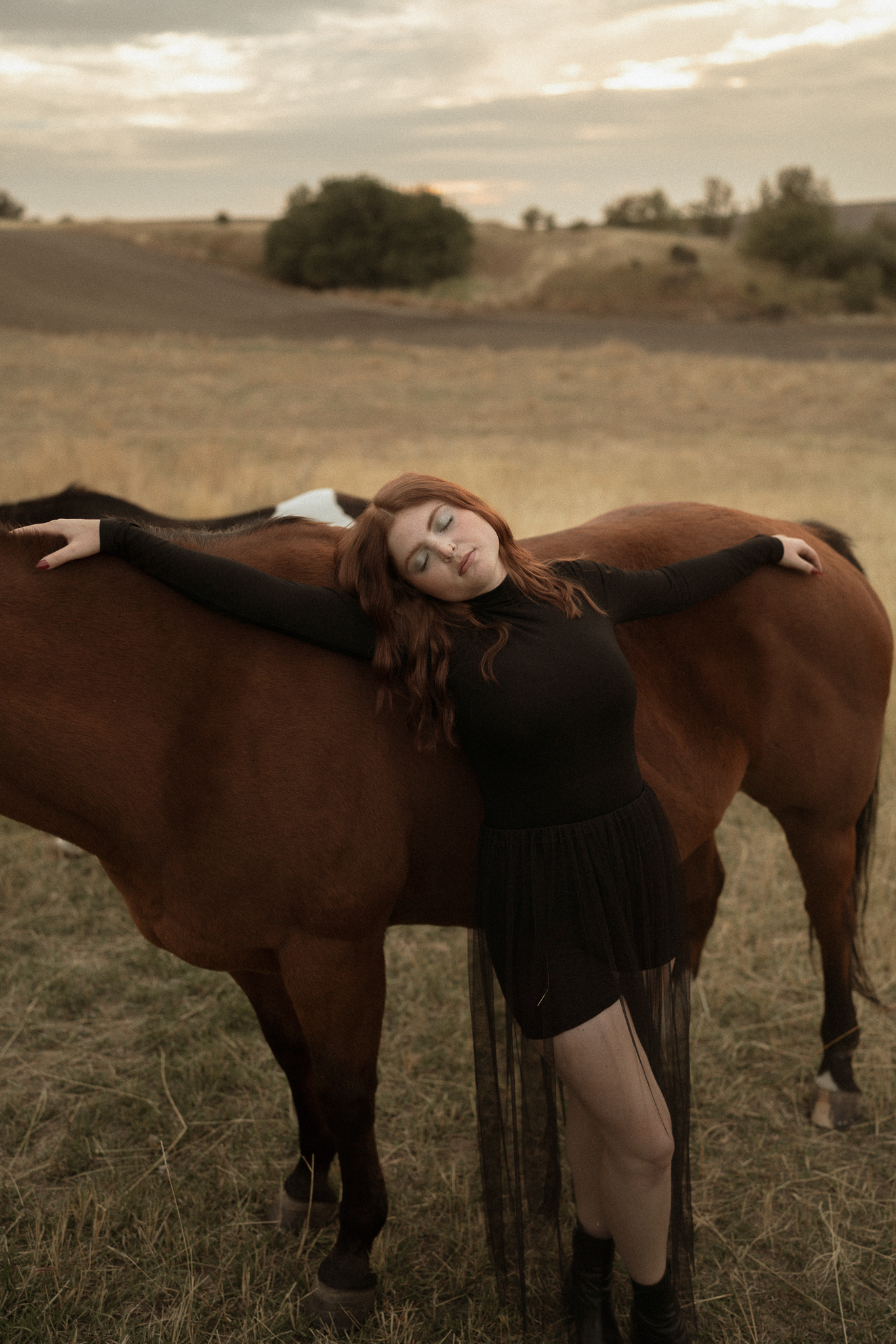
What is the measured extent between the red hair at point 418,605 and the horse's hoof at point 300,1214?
1.51 meters

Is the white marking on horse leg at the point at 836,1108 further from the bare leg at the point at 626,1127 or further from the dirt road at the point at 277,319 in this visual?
the dirt road at the point at 277,319

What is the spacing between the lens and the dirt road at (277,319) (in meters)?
35.0

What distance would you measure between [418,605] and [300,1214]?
5.93 feet

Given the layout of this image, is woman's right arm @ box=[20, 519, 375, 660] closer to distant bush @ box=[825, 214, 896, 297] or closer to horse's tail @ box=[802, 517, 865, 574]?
horse's tail @ box=[802, 517, 865, 574]

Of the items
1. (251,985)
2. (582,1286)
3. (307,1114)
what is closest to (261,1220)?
(307,1114)

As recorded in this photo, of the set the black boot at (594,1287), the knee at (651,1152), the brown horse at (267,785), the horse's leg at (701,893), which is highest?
the brown horse at (267,785)

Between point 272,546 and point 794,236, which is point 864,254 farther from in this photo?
point 272,546

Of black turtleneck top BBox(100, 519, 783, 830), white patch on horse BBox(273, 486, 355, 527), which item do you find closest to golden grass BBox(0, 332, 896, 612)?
white patch on horse BBox(273, 486, 355, 527)

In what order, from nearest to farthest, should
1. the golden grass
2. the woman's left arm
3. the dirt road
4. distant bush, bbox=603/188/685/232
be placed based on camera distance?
the woman's left arm < the golden grass < the dirt road < distant bush, bbox=603/188/685/232

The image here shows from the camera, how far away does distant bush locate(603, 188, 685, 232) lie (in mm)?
77375

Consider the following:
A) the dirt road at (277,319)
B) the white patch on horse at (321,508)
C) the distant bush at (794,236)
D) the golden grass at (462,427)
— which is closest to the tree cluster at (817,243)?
the distant bush at (794,236)

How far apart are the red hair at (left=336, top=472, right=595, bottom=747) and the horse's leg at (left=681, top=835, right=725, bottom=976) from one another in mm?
1367

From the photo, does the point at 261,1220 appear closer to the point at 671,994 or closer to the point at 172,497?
the point at 671,994

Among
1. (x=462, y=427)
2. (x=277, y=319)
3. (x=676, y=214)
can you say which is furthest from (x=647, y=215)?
(x=462, y=427)
